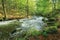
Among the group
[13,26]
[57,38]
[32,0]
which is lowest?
[57,38]

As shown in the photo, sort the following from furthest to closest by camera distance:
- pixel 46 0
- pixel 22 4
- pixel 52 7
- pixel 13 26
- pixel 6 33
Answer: pixel 52 7
pixel 22 4
pixel 46 0
pixel 13 26
pixel 6 33

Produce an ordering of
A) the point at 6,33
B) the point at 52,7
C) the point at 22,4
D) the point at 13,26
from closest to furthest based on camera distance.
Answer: the point at 6,33 → the point at 13,26 → the point at 22,4 → the point at 52,7

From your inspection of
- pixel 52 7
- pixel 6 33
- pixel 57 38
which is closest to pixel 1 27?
pixel 6 33

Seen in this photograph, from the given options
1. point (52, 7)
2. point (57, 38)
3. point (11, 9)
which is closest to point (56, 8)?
point (52, 7)

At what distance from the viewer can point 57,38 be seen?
11.1 m

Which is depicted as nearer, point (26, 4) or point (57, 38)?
point (57, 38)

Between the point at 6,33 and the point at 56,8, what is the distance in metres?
13.2

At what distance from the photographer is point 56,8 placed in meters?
22.1

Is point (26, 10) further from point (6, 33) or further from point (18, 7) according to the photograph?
point (6, 33)

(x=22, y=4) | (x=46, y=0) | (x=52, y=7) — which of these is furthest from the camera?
(x=52, y=7)

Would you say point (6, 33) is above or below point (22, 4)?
below

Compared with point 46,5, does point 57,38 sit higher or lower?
lower

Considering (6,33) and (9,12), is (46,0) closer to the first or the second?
(9,12)

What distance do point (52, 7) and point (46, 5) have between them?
3.07m
